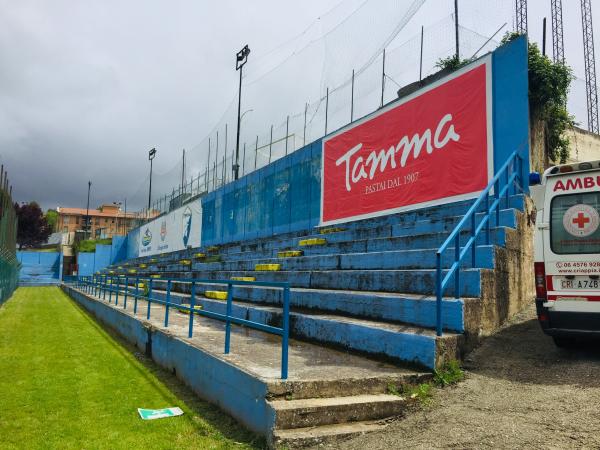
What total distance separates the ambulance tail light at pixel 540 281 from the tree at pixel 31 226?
79.5 meters

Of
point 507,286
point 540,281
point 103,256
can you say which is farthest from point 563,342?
point 103,256

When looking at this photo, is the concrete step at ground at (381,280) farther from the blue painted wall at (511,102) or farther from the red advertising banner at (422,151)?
the blue painted wall at (511,102)

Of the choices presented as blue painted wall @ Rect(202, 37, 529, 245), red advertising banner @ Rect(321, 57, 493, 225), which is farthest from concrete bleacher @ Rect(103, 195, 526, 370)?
blue painted wall @ Rect(202, 37, 529, 245)

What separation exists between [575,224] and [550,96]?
15.9 ft

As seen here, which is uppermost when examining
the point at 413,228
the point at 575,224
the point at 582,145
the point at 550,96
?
the point at 550,96

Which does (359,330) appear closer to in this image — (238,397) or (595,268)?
(238,397)

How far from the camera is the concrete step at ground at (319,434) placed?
3.45m

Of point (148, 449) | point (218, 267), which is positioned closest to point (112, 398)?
point (148, 449)

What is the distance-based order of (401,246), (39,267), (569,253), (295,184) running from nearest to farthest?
(569,253), (401,246), (295,184), (39,267)

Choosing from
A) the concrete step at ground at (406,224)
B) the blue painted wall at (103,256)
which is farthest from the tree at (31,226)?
the concrete step at ground at (406,224)

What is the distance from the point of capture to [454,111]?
29.6 ft

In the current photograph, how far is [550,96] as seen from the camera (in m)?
8.75

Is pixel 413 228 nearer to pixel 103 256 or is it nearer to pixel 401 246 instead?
pixel 401 246

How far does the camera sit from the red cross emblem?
485cm
